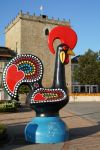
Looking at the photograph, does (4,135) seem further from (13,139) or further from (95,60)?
(95,60)

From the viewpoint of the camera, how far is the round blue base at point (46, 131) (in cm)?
1288

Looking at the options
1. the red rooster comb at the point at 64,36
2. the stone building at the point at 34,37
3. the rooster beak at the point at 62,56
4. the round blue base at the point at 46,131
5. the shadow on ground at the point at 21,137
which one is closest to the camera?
the shadow on ground at the point at 21,137

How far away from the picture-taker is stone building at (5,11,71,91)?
56875mm

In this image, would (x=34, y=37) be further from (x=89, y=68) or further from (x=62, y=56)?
(x=62, y=56)

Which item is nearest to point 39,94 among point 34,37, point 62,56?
point 62,56

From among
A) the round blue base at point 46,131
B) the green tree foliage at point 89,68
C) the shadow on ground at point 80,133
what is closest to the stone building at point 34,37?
the green tree foliage at point 89,68

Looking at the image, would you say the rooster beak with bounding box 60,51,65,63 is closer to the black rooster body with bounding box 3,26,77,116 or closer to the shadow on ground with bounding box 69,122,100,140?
the black rooster body with bounding box 3,26,77,116

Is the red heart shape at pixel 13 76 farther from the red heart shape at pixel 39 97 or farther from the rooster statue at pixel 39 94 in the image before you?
the red heart shape at pixel 39 97

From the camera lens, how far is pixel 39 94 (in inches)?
520

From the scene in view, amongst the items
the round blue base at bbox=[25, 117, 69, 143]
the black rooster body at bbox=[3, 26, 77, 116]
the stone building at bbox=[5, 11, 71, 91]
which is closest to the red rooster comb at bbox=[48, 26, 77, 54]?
the black rooster body at bbox=[3, 26, 77, 116]

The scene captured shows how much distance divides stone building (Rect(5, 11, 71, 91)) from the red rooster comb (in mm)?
42379

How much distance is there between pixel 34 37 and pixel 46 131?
46.3 meters

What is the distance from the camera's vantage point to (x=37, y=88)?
43.7 ft

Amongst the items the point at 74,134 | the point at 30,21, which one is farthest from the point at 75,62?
the point at 74,134
